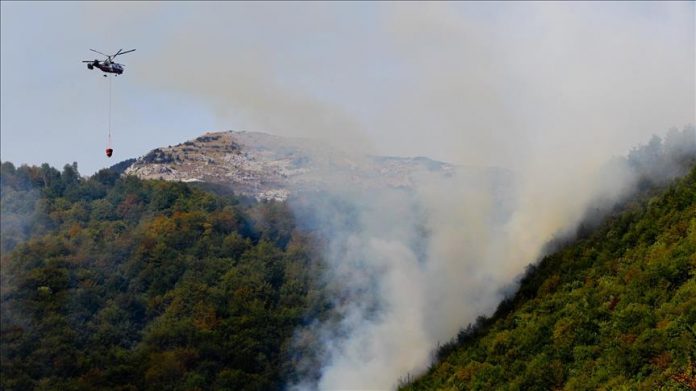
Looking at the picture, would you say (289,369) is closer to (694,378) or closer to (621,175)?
(621,175)

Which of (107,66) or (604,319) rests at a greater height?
(107,66)

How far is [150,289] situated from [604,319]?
3322 inches

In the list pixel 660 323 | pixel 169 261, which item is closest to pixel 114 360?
pixel 169 261

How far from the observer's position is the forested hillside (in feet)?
175

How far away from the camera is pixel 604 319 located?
6166cm

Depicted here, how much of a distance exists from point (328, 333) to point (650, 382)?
54.7 metres

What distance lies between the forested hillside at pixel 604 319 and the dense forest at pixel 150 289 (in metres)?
40.0

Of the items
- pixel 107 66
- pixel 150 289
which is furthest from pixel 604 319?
pixel 150 289

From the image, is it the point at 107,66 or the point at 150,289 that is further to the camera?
the point at 150,289

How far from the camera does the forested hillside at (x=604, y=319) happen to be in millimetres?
53469

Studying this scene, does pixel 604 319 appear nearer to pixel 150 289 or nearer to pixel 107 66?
pixel 107 66

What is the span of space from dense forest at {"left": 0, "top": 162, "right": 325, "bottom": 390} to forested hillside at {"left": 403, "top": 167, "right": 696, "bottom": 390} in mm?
40010

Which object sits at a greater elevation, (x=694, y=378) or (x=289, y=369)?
(x=289, y=369)

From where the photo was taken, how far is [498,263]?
275 feet
